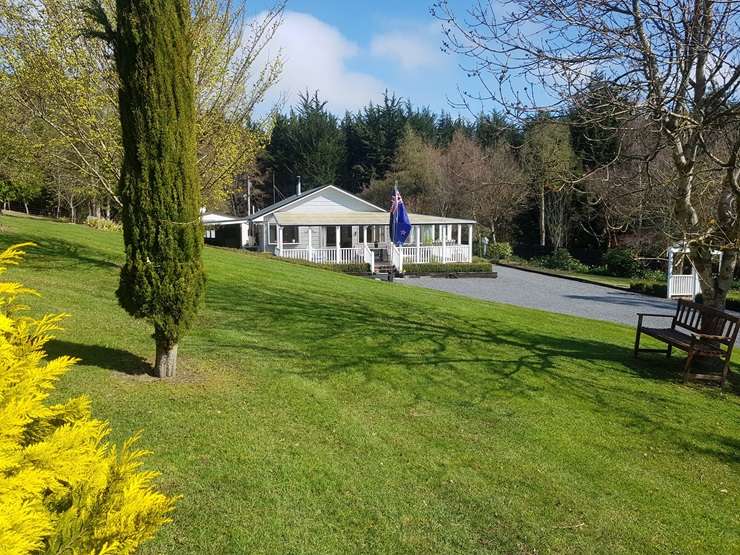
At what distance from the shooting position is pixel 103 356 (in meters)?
5.92

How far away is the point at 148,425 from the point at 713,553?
4328 millimetres

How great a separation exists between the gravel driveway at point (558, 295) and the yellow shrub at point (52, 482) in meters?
16.1

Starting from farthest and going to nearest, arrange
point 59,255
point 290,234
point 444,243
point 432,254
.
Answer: point 290,234 < point 444,243 < point 432,254 < point 59,255

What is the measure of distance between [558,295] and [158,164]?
20.2m

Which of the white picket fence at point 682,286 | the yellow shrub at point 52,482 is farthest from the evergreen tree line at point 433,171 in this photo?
the yellow shrub at point 52,482

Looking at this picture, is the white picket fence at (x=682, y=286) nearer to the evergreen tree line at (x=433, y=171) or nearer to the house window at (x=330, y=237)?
the evergreen tree line at (x=433, y=171)

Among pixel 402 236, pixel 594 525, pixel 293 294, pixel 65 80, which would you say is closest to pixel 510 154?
pixel 402 236

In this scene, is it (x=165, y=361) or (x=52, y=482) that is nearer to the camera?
(x=52, y=482)

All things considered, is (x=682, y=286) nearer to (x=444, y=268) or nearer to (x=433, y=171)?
(x=444, y=268)

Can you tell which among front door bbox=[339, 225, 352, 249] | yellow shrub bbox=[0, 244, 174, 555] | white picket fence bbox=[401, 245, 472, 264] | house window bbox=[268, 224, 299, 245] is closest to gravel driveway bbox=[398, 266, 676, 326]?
white picket fence bbox=[401, 245, 472, 264]

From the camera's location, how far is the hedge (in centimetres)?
2844

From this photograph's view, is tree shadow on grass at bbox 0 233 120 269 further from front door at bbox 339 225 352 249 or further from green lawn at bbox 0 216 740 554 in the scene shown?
front door at bbox 339 225 352 249

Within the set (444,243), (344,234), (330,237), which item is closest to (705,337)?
(444,243)

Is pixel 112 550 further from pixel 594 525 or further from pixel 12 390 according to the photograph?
pixel 594 525
